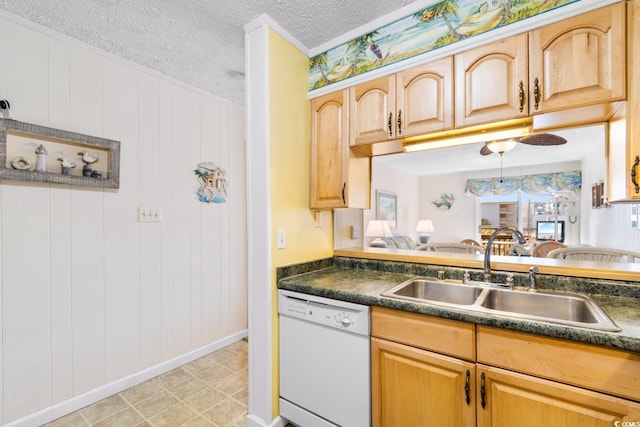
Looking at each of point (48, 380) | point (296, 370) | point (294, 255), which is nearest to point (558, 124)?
point (294, 255)

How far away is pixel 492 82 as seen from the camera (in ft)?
4.42

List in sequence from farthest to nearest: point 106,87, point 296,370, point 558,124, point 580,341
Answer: point 106,87
point 296,370
point 558,124
point 580,341

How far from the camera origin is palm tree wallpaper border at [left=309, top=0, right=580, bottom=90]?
1338mm

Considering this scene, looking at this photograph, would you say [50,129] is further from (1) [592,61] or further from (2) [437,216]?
(2) [437,216]

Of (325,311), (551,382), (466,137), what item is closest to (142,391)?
(325,311)

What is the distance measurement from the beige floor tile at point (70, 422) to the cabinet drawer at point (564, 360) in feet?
7.50

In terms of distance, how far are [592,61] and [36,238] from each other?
299cm

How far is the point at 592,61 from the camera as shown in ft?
3.75

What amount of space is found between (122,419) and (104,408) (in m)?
0.22

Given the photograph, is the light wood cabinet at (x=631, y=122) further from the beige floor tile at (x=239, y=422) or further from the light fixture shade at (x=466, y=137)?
the beige floor tile at (x=239, y=422)

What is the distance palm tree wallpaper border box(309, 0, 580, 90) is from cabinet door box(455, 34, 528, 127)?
0.12 meters

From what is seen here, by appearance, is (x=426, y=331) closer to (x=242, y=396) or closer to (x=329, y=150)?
(x=329, y=150)

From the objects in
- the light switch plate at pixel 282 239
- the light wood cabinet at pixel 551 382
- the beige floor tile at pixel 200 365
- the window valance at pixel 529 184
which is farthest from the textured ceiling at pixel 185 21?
the window valance at pixel 529 184

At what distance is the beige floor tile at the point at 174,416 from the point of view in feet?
5.58
